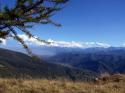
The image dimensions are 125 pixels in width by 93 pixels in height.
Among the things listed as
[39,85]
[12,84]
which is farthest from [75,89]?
[12,84]

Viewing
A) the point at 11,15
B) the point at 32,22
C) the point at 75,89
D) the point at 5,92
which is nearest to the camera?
the point at 11,15

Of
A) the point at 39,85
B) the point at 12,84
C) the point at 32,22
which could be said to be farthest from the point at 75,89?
the point at 32,22

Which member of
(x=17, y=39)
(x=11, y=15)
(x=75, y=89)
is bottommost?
(x=75, y=89)

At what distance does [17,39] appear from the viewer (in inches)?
234

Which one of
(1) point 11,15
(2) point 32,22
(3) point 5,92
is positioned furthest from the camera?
(3) point 5,92

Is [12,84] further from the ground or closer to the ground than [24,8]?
closer to the ground

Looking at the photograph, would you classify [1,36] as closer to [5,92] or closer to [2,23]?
[2,23]

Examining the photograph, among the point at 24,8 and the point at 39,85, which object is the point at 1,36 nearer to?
the point at 24,8

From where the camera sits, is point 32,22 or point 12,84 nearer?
point 32,22

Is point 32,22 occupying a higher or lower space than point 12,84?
higher

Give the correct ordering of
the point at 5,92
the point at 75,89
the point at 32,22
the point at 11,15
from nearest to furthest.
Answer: the point at 11,15
the point at 32,22
the point at 5,92
the point at 75,89

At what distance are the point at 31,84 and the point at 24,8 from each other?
29.3ft

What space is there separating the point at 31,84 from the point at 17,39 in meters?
8.73

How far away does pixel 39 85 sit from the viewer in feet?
47.0
